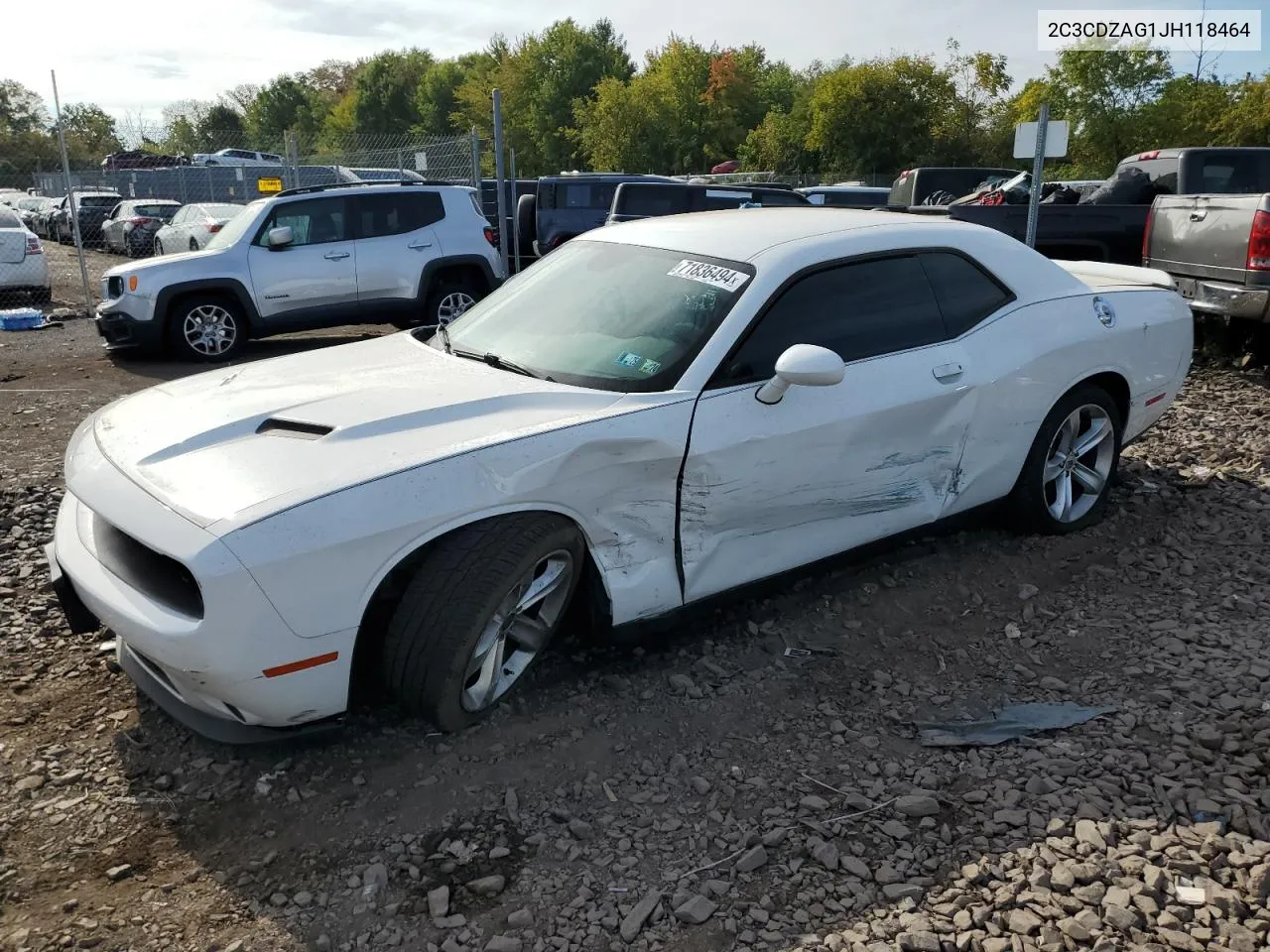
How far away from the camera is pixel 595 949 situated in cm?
237

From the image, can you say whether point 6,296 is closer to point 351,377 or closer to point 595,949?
point 351,377

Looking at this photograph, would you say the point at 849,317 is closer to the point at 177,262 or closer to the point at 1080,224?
the point at 1080,224

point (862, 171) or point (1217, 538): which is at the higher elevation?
point (862, 171)

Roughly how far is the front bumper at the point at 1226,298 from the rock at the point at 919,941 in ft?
20.6

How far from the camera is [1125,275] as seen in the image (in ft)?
17.4

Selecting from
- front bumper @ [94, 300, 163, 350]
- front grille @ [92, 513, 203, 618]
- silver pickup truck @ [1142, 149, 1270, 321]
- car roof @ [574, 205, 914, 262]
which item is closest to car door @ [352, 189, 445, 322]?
front bumper @ [94, 300, 163, 350]

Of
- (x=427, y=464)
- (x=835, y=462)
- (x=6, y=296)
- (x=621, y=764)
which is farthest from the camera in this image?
(x=6, y=296)

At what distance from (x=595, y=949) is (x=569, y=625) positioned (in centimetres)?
134

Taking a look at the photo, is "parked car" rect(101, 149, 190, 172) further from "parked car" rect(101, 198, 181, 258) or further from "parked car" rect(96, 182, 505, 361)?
"parked car" rect(96, 182, 505, 361)

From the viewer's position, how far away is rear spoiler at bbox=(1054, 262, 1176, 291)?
5.08m

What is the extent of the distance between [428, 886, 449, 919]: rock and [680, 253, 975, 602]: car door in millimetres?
1277

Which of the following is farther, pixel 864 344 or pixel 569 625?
pixel 864 344

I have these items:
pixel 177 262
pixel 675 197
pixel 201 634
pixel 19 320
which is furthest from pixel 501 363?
pixel 19 320

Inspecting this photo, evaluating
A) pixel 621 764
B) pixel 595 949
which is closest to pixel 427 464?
pixel 621 764
